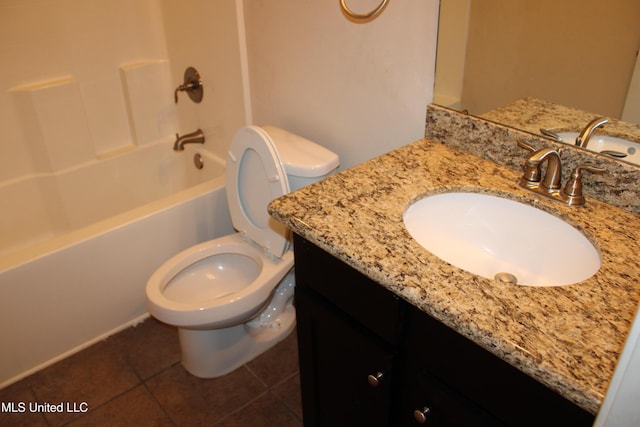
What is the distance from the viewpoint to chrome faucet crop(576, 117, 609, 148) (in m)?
1.19

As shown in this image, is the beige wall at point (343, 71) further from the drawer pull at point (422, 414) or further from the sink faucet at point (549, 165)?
the drawer pull at point (422, 414)

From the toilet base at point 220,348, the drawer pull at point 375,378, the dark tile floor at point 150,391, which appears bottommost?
the dark tile floor at point 150,391

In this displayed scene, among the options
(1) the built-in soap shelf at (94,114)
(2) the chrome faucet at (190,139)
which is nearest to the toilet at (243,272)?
(2) the chrome faucet at (190,139)

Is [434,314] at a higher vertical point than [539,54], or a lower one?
lower

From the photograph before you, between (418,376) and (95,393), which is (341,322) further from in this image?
(95,393)

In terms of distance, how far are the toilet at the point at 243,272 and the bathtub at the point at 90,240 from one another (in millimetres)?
266

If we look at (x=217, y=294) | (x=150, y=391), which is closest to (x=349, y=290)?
(x=217, y=294)

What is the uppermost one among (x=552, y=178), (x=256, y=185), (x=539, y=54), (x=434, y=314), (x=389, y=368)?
(x=539, y=54)

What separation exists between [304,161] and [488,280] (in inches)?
34.3

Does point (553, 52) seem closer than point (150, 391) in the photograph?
Yes

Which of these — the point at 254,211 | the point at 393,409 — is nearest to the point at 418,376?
the point at 393,409

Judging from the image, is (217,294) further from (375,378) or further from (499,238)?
(499,238)

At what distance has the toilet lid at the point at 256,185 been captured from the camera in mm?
1652

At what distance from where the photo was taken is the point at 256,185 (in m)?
1.79
